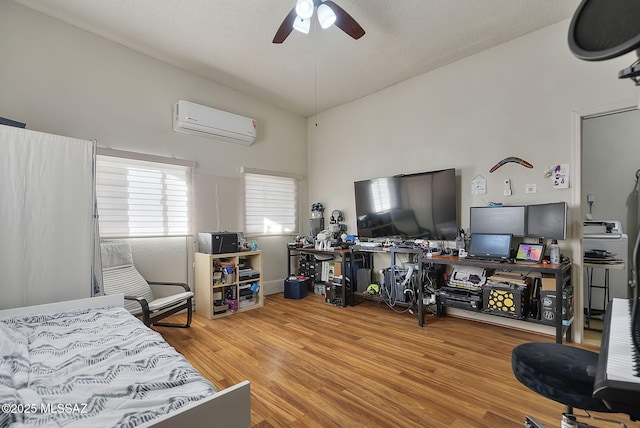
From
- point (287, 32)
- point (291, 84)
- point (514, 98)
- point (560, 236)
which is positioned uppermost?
point (291, 84)

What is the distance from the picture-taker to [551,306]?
2.40m

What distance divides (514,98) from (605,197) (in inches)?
79.5

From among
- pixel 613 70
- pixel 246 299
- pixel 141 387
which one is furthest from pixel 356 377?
pixel 613 70

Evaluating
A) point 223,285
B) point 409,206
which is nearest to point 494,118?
point 409,206

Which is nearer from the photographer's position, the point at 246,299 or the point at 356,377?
the point at 356,377

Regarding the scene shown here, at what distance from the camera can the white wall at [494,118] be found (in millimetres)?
2658

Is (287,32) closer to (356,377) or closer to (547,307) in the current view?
(356,377)

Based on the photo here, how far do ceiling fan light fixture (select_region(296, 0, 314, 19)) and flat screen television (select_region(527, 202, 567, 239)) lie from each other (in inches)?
104

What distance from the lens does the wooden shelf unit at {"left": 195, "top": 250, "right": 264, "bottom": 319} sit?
341 centimetres

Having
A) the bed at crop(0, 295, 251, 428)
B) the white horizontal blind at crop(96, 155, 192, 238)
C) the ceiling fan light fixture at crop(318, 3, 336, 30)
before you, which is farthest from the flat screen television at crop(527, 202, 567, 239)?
the white horizontal blind at crop(96, 155, 192, 238)

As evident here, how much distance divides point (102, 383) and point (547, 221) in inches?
133

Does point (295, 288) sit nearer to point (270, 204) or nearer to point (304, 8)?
point (270, 204)

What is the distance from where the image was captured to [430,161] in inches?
142

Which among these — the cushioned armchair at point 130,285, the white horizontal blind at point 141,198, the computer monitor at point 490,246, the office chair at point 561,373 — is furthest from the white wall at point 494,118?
the cushioned armchair at point 130,285
